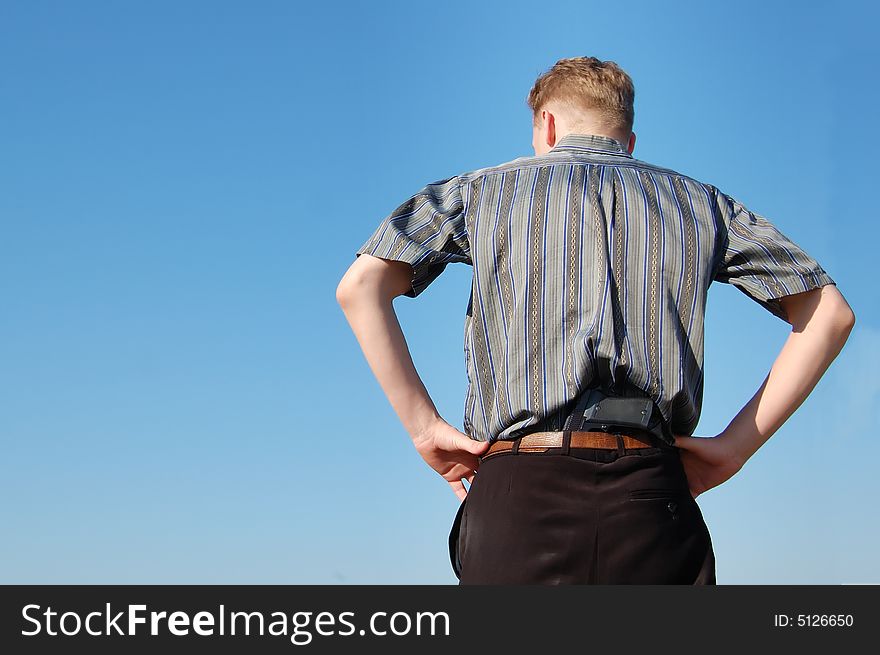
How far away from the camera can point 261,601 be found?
10.0ft

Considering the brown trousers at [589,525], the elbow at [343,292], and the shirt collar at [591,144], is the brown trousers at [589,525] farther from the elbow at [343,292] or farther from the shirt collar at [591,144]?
the shirt collar at [591,144]

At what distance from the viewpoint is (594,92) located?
10.7 ft

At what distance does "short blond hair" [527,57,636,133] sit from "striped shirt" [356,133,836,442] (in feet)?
0.41

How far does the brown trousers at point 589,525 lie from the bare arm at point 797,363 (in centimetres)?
50

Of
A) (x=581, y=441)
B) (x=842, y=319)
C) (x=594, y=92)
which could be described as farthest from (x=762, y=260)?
(x=581, y=441)

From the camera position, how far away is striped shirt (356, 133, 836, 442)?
2891 millimetres

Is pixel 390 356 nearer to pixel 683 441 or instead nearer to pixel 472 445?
pixel 472 445

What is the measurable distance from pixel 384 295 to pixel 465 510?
0.73 meters

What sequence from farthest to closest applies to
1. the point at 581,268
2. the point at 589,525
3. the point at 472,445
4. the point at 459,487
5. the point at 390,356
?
the point at 459,487 < the point at 390,356 < the point at 472,445 < the point at 581,268 < the point at 589,525

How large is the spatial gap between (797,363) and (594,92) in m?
1.11

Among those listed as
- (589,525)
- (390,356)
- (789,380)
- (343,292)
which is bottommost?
(589,525)

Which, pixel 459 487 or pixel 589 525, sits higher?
pixel 459 487

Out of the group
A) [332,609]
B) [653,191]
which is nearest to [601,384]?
[653,191]

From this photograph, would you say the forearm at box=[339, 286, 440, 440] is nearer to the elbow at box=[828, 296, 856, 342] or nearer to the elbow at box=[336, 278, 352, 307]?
the elbow at box=[336, 278, 352, 307]
